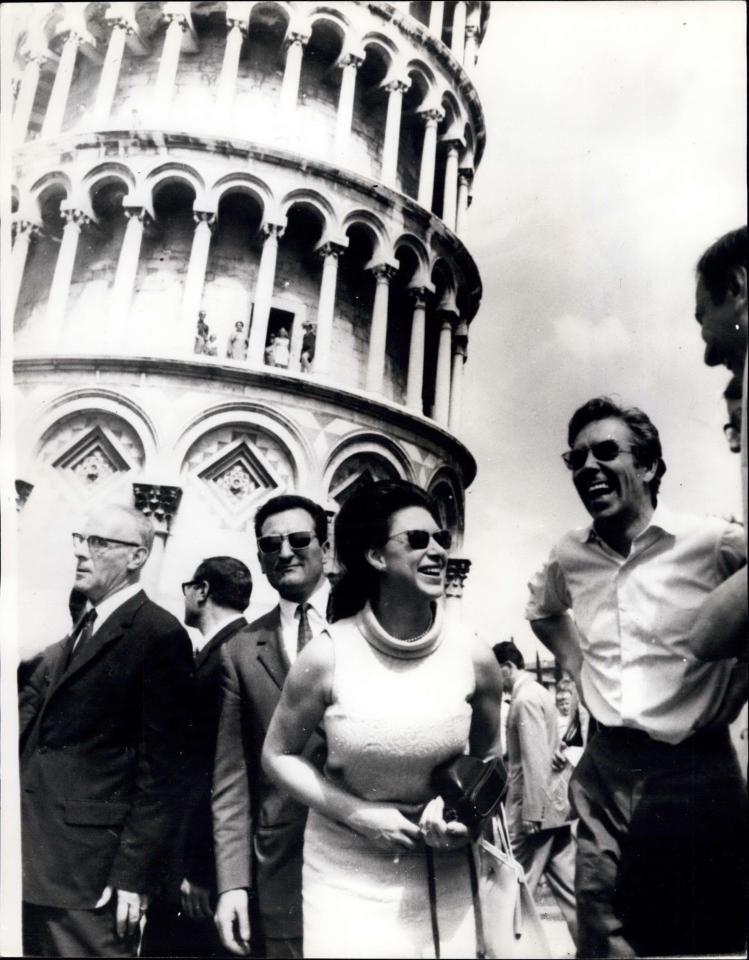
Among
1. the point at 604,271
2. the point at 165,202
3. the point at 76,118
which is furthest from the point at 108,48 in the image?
the point at 604,271

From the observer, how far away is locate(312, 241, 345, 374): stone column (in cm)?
336

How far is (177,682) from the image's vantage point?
8.80ft


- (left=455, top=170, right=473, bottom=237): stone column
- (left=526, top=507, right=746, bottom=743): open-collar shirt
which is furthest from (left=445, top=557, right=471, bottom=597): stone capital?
(left=455, top=170, right=473, bottom=237): stone column

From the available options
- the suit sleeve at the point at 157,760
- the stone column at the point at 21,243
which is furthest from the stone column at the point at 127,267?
the suit sleeve at the point at 157,760

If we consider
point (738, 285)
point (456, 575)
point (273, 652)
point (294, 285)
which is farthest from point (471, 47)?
point (273, 652)

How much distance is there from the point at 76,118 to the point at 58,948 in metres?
3.63

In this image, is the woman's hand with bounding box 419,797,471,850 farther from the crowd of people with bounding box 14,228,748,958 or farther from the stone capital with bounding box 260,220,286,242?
the stone capital with bounding box 260,220,286,242

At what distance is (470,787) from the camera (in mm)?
2010

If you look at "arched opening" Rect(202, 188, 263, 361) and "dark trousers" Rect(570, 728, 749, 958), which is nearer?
"dark trousers" Rect(570, 728, 749, 958)

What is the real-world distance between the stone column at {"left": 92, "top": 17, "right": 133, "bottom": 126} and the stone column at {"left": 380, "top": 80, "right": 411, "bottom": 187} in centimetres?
137

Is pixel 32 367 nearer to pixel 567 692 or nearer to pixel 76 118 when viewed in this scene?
pixel 76 118

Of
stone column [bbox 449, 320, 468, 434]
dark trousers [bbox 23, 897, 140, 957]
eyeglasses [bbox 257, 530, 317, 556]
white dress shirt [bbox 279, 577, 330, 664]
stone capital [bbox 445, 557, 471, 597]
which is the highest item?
stone column [bbox 449, 320, 468, 434]

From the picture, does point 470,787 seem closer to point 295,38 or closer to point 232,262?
point 232,262

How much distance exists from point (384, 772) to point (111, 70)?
358cm
